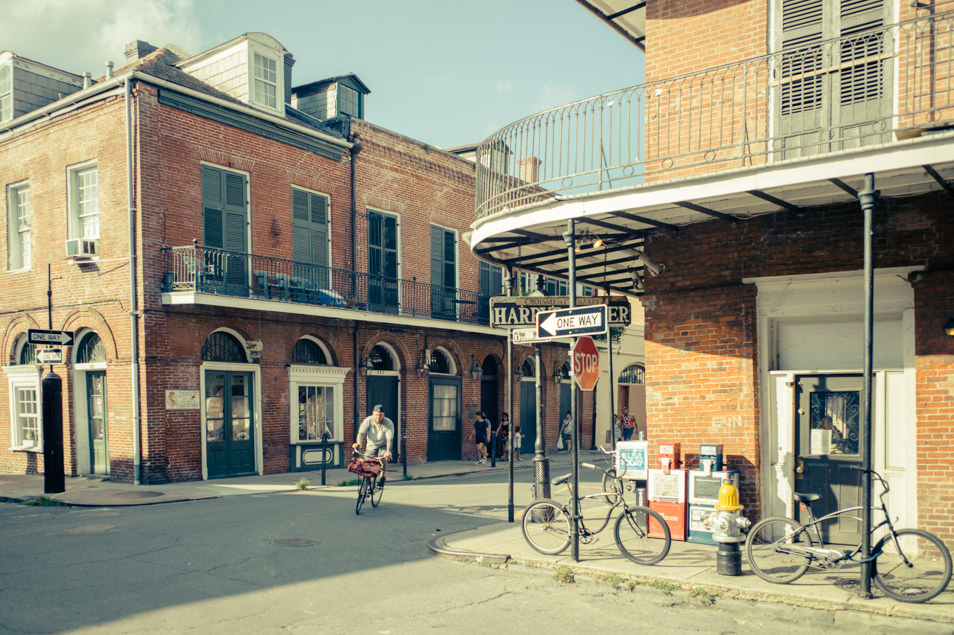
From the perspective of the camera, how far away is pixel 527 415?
2764cm

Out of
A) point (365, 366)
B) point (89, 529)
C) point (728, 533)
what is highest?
point (365, 366)

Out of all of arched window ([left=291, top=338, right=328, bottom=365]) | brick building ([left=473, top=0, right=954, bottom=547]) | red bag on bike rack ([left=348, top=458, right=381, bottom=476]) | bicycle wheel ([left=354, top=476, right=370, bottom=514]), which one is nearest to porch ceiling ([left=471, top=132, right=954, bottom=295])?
brick building ([left=473, top=0, right=954, bottom=547])

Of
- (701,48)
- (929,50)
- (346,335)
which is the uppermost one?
(701,48)

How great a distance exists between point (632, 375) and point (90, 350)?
Result: 2198 cm

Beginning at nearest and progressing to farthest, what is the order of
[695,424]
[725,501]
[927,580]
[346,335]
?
[927,580] < [725,501] < [695,424] < [346,335]

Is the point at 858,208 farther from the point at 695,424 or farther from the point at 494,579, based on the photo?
the point at 494,579

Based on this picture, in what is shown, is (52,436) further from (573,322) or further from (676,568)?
(676,568)

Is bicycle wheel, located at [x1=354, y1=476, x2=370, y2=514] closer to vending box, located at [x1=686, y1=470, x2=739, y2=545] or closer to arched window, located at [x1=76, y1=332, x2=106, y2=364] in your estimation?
vending box, located at [x1=686, y1=470, x2=739, y2=545]

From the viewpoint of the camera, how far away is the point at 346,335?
67.4 ft

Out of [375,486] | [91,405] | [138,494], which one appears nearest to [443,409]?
[91,405]

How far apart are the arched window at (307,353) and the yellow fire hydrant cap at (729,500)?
13.6 metres

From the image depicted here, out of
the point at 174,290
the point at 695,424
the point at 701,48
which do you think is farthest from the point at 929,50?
the point at 174,290

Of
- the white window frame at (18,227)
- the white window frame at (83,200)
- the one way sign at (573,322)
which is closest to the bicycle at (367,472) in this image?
the one way sign at (573,322)

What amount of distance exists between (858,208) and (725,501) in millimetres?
3459
